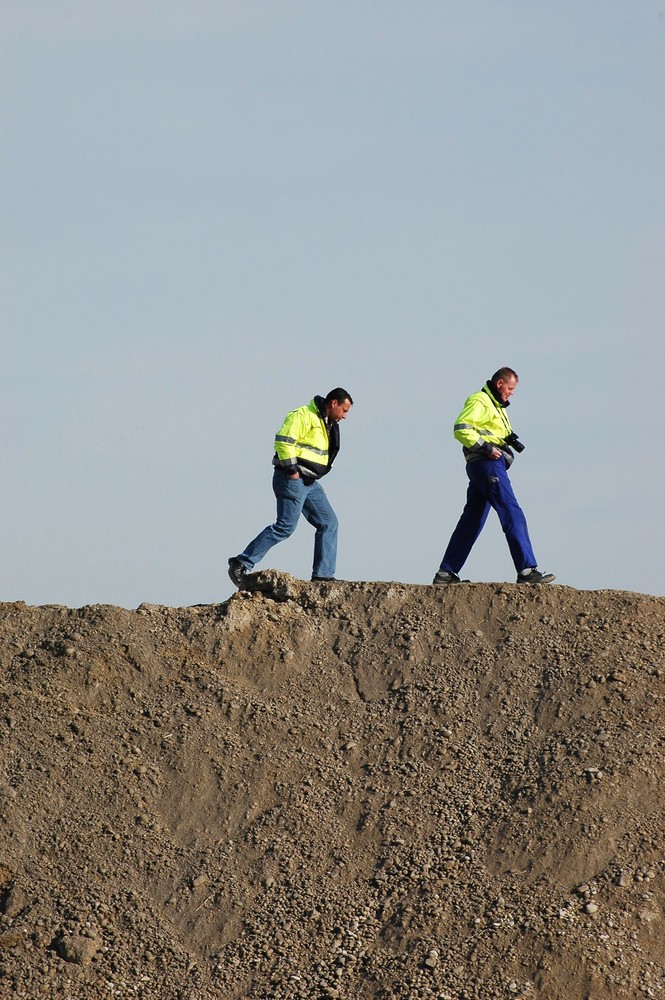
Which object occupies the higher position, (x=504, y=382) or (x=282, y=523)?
(x=504, y=382)

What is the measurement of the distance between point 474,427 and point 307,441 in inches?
58.4

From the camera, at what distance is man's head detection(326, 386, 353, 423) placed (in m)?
12.1

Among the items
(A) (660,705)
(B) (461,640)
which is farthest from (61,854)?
(A) (660,705)

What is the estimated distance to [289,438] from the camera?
12.0 metres

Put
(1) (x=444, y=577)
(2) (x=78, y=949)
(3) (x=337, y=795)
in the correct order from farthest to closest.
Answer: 1. (1) (x=444, y=577)
2. (3) (x=337, y=795)
3. (2) (x=78, y=949)

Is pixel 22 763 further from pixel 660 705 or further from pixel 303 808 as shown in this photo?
pixel 660 705

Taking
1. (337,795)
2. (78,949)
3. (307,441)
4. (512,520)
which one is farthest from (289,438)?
(78,949)

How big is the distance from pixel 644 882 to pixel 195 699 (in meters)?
3.71

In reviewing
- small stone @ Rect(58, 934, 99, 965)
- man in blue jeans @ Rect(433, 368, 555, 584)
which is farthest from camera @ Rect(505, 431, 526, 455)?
small stone @ Rect(58, 934, 99, 965)

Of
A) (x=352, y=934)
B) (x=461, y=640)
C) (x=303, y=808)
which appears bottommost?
(x=352, y=934)

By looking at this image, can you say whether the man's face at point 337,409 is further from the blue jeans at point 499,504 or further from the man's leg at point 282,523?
the blue jeans at point 499,504

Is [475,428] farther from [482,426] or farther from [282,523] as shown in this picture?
[282,523]

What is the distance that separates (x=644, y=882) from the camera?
352 inches

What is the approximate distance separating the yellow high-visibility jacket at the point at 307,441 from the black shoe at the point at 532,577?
6.48 feet
